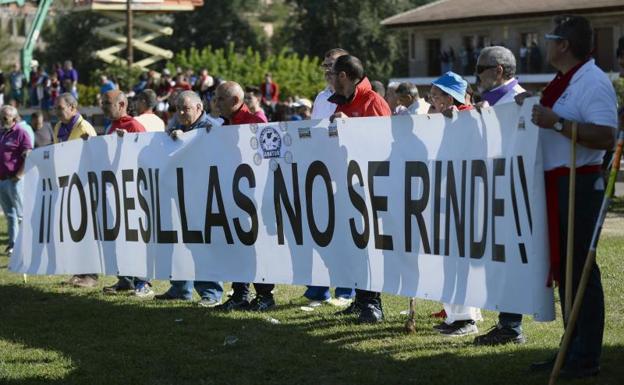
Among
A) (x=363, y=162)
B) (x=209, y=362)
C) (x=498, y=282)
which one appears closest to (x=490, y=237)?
(x=498, y=282)

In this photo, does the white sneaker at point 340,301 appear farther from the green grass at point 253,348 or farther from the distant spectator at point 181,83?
the distant spectator at point 181,83

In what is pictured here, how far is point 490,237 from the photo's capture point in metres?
7.42

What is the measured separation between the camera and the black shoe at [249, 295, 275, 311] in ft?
34.6

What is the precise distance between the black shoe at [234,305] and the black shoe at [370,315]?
141 centimetres

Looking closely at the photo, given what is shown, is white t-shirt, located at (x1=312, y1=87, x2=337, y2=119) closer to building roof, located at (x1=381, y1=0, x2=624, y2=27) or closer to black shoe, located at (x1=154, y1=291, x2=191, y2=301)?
black shoe, located at (x1=154, y1=291, x2=191, y2=301)

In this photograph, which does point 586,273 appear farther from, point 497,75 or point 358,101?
point 358,101

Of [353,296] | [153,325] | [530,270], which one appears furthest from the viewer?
[353,296]

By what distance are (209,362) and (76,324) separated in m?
2.32

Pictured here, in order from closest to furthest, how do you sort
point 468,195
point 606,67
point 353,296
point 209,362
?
1. point 468,195
2. point 209,362
3. point 353,296
4. point 606,67

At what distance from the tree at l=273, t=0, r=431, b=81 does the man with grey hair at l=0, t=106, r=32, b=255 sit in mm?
70684

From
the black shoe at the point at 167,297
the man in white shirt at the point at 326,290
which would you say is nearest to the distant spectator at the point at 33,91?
the black shoe at the point at 167,297

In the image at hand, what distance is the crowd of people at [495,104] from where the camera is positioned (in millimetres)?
6855

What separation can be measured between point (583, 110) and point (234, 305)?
15.5 feet

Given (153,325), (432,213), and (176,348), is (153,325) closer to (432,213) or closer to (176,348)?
(176,348)
